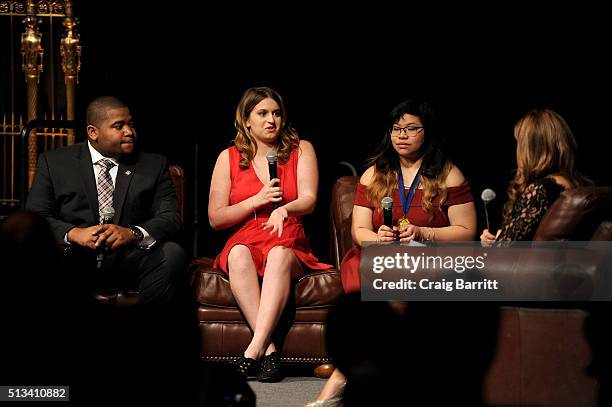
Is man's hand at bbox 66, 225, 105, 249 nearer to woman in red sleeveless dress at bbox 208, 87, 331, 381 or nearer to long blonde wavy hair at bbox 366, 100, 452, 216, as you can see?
woman in red sleeveless dress at bbox 208, 87, 331, 381

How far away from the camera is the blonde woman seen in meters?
3.80

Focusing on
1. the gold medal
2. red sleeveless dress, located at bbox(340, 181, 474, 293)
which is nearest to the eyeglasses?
red sleeveless dress, located at bbox(340, 181, 474, 293)

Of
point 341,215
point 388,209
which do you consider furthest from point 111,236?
point 341,215

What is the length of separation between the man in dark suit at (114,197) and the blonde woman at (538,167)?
1622 millimetres

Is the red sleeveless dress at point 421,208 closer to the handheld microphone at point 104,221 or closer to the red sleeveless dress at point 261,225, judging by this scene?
the red sleeveless dress at point 261,225

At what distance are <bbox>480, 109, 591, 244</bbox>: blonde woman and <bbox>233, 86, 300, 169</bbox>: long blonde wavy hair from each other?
4.71 ft

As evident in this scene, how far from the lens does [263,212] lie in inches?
193

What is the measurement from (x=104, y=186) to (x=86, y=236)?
398mm

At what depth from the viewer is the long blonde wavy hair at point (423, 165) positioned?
A: 4.63m

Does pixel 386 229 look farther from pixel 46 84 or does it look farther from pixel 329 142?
pixel 46 84

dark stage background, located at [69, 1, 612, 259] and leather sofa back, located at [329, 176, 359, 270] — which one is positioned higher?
dark stage background, located at [69, 1, 612, 259]

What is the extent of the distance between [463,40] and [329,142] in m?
1.17

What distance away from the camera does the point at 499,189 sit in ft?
21.2

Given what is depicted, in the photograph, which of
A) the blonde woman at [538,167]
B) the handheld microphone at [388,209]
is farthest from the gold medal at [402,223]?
the blonde woman at [538,167]
